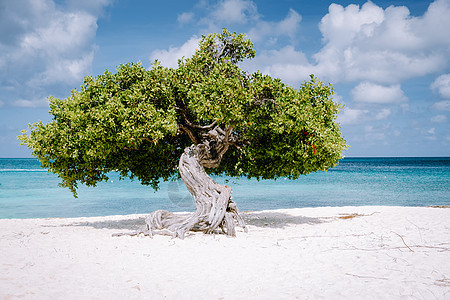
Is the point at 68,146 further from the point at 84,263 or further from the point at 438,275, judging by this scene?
the point at 438,275

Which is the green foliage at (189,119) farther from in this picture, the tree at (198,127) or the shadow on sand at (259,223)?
the shadow on sand at (259,223)

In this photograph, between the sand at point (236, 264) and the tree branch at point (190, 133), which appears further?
the tree branch at point (190, 133)

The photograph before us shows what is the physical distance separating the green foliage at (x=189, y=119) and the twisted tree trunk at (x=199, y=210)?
1481mm

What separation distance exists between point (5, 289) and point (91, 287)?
1617mm

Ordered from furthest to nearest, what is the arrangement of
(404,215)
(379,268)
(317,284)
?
(404,215)
(379,268)
(317,284)

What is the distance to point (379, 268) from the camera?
870 cm

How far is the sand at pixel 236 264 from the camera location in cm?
723

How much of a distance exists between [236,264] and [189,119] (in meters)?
8.02

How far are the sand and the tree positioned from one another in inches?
81.3

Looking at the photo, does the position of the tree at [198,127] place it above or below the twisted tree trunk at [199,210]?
above

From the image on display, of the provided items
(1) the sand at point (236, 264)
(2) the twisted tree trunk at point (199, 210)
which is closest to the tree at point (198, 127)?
(2) the twisted tree trunk at point (199, 210)

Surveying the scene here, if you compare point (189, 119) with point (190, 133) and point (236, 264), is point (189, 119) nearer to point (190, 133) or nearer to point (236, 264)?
point (190, 133)

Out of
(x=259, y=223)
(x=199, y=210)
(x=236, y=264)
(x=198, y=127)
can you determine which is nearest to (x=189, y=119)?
(x=198, y=127)

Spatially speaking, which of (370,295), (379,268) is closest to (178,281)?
(370,295)
